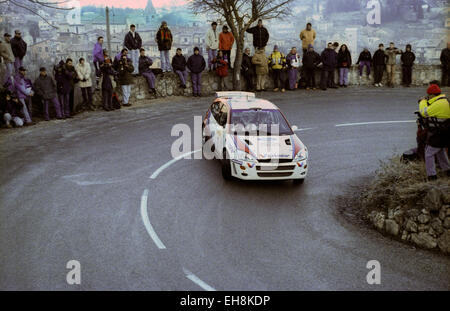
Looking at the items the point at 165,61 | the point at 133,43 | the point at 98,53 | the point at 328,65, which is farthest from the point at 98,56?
the point at 328,65

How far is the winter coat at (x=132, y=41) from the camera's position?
889 inches

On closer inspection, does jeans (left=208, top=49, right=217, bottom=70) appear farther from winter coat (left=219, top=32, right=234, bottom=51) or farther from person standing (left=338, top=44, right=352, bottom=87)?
person standing (left=338, top=44, right=352, bottom=87)

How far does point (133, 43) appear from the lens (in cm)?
2270

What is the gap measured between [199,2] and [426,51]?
12.3m

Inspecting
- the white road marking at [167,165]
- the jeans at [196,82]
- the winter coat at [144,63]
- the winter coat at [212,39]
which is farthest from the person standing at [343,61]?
the white road marking at [167,165]

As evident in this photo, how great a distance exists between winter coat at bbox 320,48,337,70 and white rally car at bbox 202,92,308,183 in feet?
36.9

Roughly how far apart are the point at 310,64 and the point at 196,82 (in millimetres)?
5329

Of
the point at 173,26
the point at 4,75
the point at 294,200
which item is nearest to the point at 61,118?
the point at 4,75

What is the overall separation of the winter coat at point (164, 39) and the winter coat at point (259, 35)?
3.75m

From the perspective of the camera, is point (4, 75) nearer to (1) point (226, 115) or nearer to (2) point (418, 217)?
(1) point (226, 115)

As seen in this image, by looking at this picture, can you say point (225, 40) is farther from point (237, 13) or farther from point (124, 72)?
point (124, 72)

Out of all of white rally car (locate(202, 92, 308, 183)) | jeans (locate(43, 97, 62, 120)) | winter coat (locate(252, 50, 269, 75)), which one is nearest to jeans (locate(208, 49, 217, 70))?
winter coat (locate(252, 50, 269, 75))

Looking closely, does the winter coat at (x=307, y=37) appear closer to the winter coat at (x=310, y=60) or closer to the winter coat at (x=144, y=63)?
the winter coat at (x=310, y=60)

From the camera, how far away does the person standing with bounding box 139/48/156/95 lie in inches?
889
